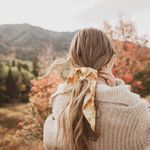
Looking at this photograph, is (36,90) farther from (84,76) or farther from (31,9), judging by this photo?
(84,76)

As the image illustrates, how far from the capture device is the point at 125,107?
5.40 feet

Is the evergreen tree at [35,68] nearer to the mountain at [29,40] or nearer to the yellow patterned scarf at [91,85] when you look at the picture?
the mountain at [29,40]

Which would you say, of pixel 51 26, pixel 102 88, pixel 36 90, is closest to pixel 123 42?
pixel 51 26

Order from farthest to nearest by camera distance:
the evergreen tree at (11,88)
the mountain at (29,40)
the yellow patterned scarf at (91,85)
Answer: the mountain at (29,40), the evergreen tree at (11,88), the yellow patterned scarf at (91,85)

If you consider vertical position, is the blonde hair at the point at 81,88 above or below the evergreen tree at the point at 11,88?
above

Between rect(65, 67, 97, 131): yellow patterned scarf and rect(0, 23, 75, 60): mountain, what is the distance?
10.4 ft

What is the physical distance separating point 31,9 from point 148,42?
54.3 inches

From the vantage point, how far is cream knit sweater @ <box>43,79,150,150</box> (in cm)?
164

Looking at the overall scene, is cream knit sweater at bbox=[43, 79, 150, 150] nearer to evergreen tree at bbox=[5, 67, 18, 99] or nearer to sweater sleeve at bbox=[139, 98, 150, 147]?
sweater sleeve at bbox=[139, 98, 150, 147]

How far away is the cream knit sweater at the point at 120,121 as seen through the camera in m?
1.64

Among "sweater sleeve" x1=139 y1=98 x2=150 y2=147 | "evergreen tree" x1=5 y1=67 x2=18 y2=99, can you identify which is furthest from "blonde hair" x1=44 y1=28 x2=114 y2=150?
"evergreen tree" x1=5 y1=67 x2=18 y2=99

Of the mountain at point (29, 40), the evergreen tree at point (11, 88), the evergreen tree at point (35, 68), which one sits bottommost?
the evergreen tree at point (11, 88)

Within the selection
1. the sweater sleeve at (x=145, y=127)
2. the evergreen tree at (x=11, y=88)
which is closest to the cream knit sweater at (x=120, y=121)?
the sweater sleeve at (x=145, y=127)

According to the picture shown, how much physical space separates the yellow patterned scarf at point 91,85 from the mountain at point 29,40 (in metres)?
3.18
